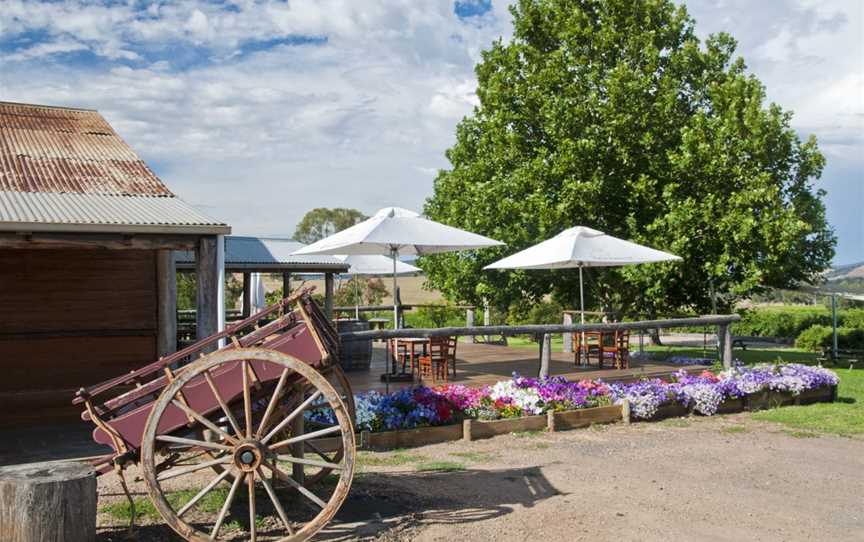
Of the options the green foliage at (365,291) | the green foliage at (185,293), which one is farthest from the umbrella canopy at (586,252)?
the green foliage at (365,291)

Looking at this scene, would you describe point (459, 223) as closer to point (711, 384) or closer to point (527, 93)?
point (527, 93)

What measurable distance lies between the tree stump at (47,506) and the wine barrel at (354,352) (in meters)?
7.27

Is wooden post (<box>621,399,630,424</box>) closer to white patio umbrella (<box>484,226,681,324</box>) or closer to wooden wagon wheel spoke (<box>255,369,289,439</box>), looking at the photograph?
white patio umbrella (<box>484,226,681,324</box>)

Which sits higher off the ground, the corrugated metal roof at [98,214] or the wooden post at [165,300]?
the corrugated metal roof at [98,214]

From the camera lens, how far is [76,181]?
911 centimetres

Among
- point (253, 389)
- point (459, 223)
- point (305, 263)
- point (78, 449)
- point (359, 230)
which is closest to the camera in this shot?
point (253, 389)

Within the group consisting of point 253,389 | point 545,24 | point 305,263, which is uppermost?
point 545,24

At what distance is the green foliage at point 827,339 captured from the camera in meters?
19.8

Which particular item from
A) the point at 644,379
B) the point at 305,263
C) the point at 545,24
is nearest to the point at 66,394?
the point at 305,263

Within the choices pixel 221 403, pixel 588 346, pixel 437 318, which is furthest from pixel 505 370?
pixel 437 318

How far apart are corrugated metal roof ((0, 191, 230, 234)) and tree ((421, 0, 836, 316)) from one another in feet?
32.2

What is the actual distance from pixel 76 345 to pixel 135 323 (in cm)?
75

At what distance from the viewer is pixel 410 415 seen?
802 centimetres

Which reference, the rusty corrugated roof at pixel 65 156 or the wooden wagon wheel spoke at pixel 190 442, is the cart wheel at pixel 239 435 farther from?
the rusty corrugated roof at pixel 65 156
